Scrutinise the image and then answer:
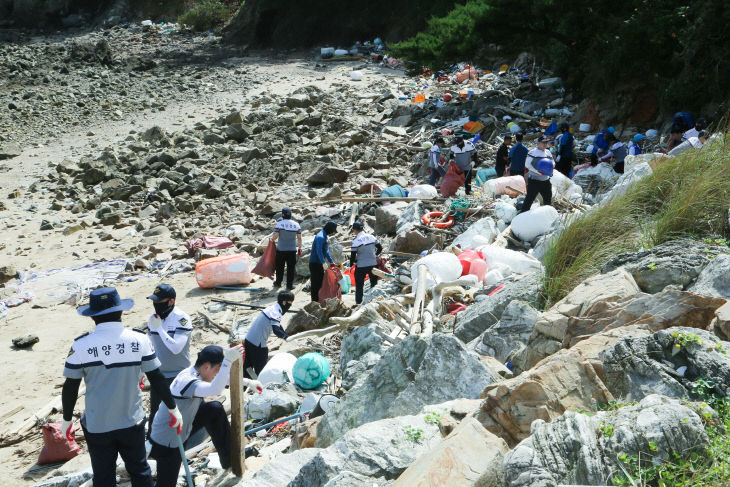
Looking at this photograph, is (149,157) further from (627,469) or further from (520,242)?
(627,469)

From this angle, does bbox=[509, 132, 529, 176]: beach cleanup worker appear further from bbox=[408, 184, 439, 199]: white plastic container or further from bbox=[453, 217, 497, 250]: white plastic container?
bbox=[453, 217, 497, 250]: white plastic container

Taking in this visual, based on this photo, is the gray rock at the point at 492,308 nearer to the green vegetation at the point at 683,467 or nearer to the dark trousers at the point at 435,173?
the green vegetation at the point at 683,467

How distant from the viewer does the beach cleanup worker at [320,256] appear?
855 cm

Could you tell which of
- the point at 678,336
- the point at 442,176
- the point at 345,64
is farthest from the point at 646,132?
the point at 345,64

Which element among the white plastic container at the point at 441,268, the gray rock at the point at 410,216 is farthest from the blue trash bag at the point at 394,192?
the white plastic container at the point at 441,268

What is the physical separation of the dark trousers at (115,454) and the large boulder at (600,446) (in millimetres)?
2422

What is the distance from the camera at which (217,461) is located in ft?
15.5

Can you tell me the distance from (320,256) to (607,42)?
912cm

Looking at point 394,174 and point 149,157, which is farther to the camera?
point 149,157

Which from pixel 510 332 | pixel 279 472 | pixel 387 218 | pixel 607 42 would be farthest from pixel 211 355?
pixel 607 42

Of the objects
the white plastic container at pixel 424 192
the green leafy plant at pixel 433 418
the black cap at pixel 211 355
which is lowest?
the white plastic container at pixel 424 192

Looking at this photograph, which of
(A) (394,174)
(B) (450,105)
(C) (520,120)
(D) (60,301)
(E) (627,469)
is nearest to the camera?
(E) (627,469)

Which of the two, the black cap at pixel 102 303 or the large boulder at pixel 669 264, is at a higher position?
the black cap at pixel 102 303

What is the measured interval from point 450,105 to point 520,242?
10.1m
